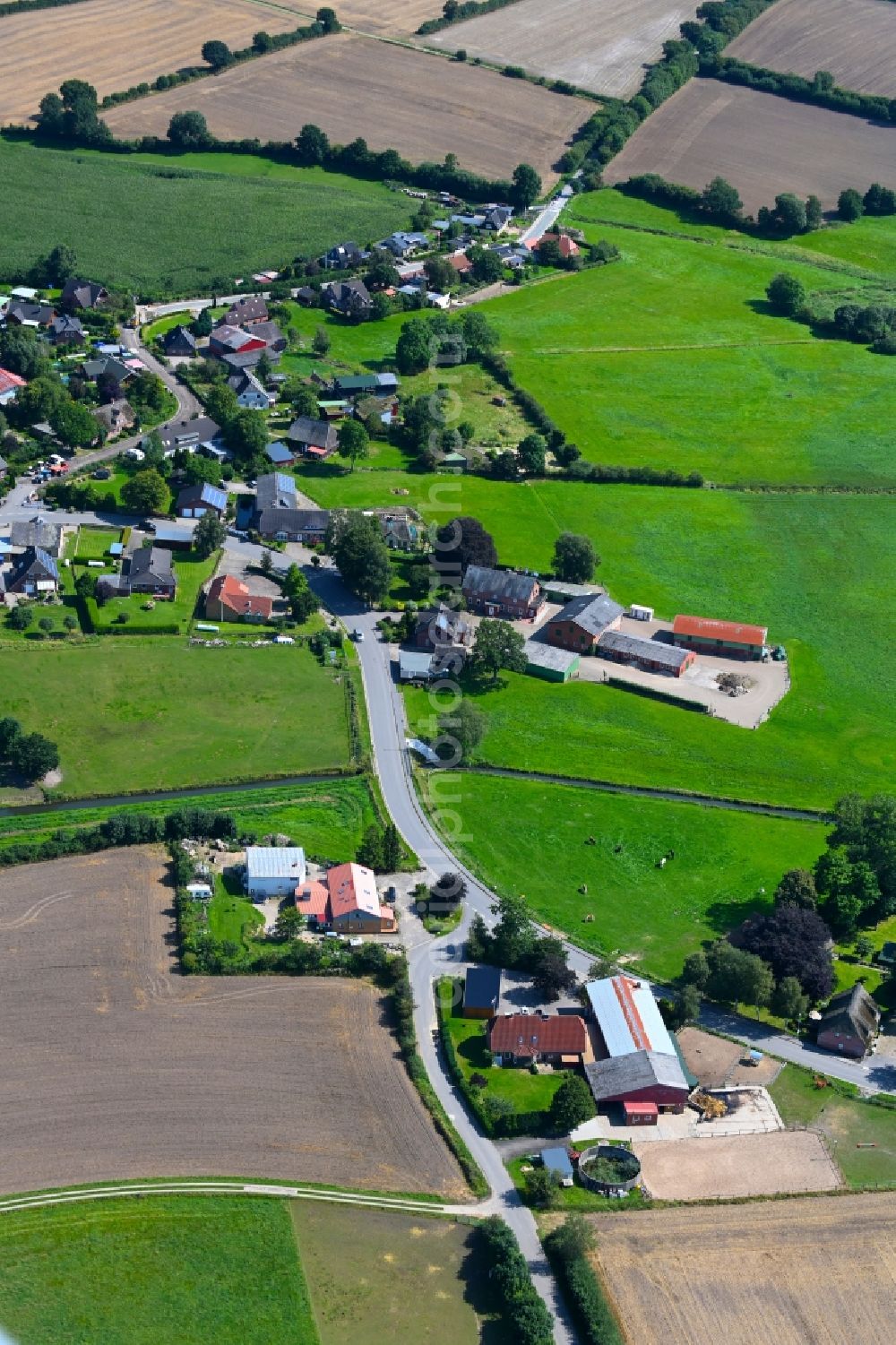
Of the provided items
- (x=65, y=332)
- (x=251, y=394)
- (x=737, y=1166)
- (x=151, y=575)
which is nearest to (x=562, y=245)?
(x=251, y=394)

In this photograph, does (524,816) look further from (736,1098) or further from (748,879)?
(736,1098)

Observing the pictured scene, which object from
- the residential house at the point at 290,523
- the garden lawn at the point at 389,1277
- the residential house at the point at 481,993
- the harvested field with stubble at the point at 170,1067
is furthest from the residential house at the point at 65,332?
the garden lawn at the point at 389,1277

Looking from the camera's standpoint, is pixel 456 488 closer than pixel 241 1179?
No

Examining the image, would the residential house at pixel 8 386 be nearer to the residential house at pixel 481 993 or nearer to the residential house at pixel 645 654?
the residential house at pixel 645 654

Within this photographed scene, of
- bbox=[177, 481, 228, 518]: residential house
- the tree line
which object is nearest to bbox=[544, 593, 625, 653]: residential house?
the tree line

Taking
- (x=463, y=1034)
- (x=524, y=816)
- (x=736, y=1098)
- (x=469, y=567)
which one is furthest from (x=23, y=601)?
(x=736, y=1098)

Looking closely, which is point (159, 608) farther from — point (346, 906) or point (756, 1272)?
point (756, 1272)
